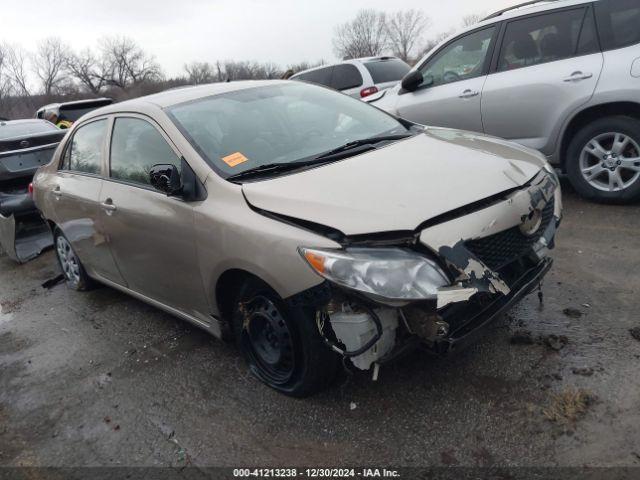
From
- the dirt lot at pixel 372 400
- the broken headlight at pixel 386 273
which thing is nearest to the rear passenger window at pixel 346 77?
the dirt lot at pixel 372 400

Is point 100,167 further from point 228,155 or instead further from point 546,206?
point 546,206

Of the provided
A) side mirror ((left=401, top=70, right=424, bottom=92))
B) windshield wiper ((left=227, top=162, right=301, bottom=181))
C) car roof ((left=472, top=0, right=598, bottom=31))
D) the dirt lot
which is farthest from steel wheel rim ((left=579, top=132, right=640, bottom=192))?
windshield wiper ((left=227, top=162, right=301, bottom=181))

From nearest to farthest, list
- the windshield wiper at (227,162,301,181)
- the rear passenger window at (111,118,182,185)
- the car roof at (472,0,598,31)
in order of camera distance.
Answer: the windshield wiper at (227,162,301,181) < the rear passenger window at (111,118,182,185) < the car roof at (472,0,598,31)

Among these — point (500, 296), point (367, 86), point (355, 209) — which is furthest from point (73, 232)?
point (367, 86)

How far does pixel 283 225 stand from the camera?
253 cm

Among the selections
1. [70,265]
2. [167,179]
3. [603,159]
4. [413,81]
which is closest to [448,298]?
[167,179]

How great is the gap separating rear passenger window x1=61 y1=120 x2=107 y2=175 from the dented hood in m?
1.85

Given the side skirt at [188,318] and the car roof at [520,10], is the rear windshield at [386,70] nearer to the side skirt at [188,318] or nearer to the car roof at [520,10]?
the car roof at [520,10]

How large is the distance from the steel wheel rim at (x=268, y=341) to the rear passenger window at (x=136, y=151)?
994mm

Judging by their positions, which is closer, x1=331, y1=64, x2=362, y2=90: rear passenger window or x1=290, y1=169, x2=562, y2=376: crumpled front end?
x1=290, y1=169, x2=562, y2=376: crumpled front end

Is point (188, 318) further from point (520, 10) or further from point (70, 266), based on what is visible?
point (520, 10)

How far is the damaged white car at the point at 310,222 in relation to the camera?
2.34m

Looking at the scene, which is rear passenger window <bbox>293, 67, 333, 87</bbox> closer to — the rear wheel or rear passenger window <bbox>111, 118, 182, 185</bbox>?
the rear wheel

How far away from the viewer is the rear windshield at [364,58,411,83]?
10.1 metres
